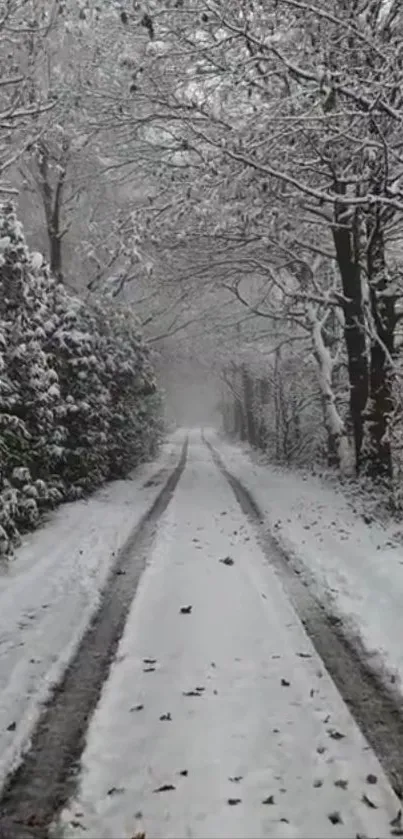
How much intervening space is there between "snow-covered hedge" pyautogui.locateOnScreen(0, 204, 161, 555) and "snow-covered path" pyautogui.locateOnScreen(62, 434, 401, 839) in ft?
15.1

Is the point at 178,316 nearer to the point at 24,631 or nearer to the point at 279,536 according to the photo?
the point at 279,536

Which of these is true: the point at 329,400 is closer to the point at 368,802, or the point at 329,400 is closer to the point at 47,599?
the point at 47,599

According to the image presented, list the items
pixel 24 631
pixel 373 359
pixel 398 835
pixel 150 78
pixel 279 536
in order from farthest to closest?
pixel 373 359
pixel 279 536
pixel 150 78
pixel 24 631
pixel 398 835

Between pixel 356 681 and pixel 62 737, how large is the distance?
239 centimetres

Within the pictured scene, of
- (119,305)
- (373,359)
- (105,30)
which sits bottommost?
(373,359)

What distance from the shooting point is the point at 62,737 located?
16.6 ft

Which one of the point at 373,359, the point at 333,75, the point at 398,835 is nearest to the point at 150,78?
the point at 333,75

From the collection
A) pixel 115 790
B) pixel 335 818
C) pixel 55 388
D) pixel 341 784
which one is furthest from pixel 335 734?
pixel 55 388

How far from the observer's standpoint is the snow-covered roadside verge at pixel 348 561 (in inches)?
273

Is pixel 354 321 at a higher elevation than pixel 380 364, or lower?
higher

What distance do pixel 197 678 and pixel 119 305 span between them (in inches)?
679

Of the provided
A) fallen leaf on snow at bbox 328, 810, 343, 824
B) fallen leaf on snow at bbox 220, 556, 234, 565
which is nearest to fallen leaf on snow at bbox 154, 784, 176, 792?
fallen leaf on snow at bbox 328, 810, 343, 824

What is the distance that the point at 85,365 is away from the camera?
18.2m

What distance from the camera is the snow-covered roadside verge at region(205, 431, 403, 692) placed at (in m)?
6.93
